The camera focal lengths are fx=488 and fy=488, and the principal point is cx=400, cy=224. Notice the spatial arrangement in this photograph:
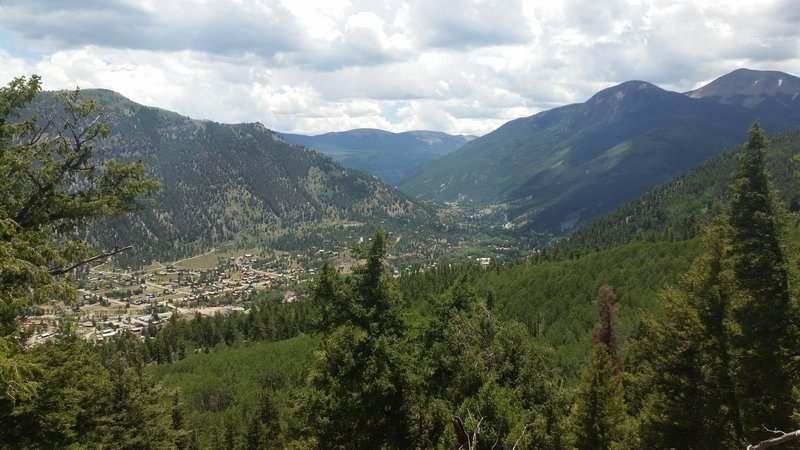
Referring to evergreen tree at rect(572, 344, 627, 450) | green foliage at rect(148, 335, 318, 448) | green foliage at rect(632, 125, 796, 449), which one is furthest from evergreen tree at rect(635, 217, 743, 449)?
green foliage at rect(148, 335, 318, 448)

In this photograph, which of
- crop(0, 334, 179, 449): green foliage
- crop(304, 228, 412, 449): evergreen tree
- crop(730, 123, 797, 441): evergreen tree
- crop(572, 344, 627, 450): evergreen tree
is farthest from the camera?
crop(572, 344, 627, 450): evergreen tree

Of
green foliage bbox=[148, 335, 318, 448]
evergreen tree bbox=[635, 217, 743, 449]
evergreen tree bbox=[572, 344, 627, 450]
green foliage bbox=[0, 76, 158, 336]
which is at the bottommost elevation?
green foliage bbox=[148, 335, 318, 448]

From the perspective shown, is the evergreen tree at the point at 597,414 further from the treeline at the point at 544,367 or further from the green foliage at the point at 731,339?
the green foliage at the point at 731,339

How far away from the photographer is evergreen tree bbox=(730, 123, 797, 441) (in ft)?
70.5

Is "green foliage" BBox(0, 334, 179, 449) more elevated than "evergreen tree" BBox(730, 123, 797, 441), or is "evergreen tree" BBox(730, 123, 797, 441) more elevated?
"evergreen tree" BBox(730, 123, 797, 441)

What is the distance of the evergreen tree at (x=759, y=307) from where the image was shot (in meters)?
21.5

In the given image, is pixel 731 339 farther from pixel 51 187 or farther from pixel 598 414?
pixel 51 187

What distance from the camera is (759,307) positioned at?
22094 mm

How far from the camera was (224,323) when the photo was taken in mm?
166875

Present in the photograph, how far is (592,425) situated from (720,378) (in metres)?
10.2

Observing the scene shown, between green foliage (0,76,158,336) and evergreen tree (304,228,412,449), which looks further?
evergreen tree (304,228,412,449)

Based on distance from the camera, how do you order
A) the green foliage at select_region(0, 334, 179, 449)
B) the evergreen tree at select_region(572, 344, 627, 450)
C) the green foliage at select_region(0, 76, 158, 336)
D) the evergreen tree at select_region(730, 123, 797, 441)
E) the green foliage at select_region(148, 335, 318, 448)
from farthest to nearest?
the green foliage at select_region(148, 335, 318, 448) → the evergreen tree at select_region(572, 344, 627, 450) → the evergreen tree at select_region(730, 123, 797, 441) → the green foliage at select_region(0, 334, 179, 449) → the green foliage at select_region(0, 76, 158, 336)

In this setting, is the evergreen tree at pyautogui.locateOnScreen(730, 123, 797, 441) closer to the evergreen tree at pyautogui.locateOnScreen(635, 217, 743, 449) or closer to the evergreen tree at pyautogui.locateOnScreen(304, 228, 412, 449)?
the evergreen tree at pyautogui.locateOnScreen(635, 217, 743, 449)

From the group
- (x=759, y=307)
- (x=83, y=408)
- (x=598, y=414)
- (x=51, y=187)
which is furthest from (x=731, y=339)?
(x=83, y=408)
